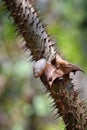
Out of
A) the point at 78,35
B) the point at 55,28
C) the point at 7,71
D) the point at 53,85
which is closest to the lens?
the point at 53,85

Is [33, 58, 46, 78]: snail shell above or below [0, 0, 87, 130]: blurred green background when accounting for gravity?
below

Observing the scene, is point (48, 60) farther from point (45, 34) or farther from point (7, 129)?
point (7, 129)

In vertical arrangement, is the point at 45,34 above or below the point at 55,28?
below

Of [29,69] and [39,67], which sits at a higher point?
[29,69]

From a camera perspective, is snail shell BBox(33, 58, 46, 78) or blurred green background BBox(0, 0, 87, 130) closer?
snail shell BBox(33, 58, 46, 78)

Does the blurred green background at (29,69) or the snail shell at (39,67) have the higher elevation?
the blurred green background at (29,69)

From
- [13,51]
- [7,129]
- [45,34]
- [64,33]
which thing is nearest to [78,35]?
[64,33]

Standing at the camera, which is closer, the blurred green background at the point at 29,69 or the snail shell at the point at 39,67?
the snail shell at the point at 39,67

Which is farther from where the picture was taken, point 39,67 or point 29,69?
point 29,69
